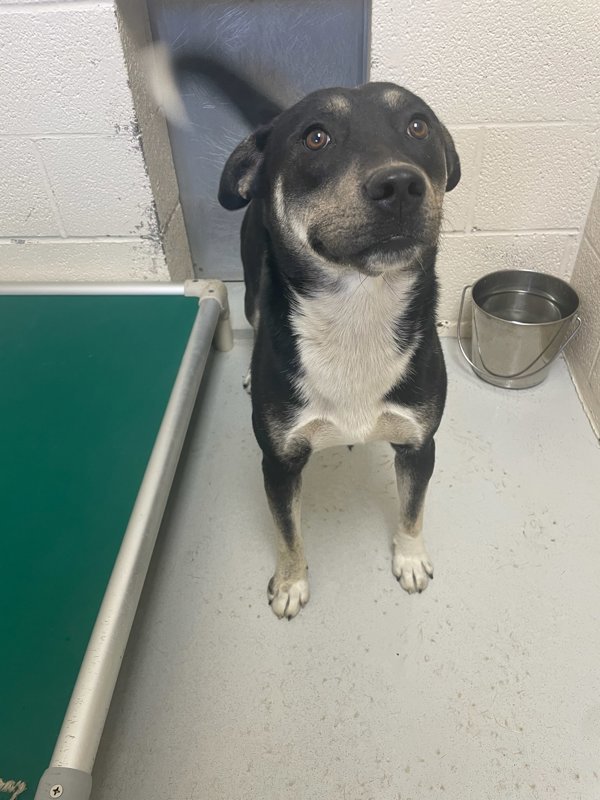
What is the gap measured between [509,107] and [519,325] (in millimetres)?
622

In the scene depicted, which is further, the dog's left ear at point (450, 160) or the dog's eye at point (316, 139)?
the dog's left ear at point (450, 160)

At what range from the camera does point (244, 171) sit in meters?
1.19

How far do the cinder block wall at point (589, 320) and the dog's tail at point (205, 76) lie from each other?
1057mm

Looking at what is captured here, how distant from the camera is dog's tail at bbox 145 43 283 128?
6.04 ft

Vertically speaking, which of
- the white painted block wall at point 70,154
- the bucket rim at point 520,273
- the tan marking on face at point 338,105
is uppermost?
the tan marking on face at point 338,105

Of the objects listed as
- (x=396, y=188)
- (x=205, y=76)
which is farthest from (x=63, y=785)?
(x=205, y=76)

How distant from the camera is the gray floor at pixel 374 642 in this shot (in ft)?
3.68

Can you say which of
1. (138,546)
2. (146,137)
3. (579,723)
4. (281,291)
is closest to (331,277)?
(281,291)

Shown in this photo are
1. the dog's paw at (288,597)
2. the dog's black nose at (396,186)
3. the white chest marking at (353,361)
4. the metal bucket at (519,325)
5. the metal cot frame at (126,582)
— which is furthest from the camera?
the metal bucket at (519,325)

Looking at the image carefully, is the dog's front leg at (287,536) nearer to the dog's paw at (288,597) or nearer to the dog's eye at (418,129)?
the dog's paw at (288,597)

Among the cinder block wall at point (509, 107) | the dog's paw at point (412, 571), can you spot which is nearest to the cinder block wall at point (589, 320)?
the cinder block wall at point (509, 107)

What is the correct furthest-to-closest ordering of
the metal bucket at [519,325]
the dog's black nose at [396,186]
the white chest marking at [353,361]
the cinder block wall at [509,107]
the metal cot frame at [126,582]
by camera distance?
1. the metal bucket at [519,325]
2. the cinder block wall at [509,107]
3. the white chest marking at [353,361]
4. the metal cot frame at [126,582]
5. the dog's black nose at [396,186]

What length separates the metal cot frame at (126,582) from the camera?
95 cm

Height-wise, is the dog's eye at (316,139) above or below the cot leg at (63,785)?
above
